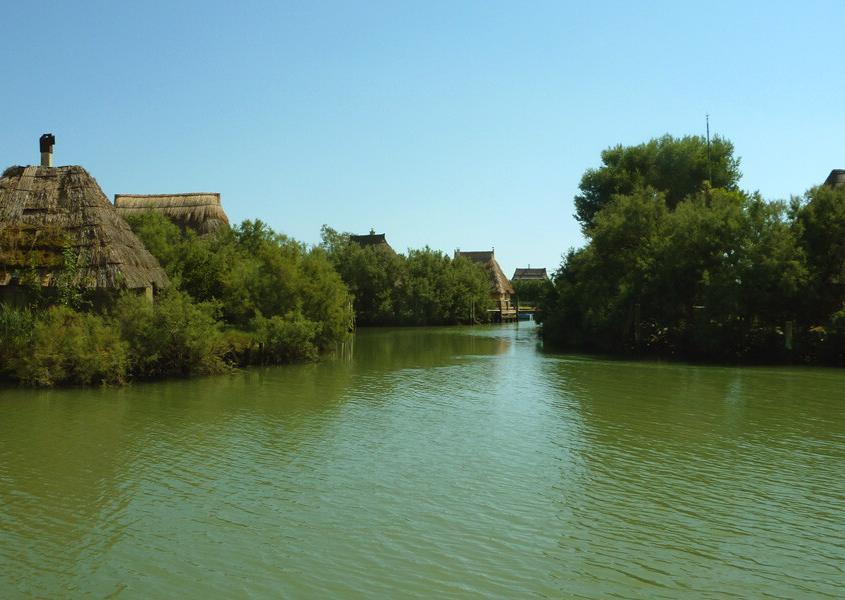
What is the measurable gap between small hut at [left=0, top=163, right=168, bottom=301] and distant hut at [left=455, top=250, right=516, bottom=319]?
5015cm

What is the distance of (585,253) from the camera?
3875 centimetres

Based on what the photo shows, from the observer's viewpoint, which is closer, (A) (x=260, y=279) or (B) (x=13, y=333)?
(B) (x=13, y=333)

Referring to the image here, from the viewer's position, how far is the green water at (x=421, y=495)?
797 centimetres

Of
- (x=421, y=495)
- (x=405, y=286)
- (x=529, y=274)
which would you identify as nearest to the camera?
(x=421, y=495)

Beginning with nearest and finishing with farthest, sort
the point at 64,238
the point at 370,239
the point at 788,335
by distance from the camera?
the point at 64,238
the point at 788,335
the point at 370,239

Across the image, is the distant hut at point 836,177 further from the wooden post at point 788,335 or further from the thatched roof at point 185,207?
the thatched roof at point 185,207

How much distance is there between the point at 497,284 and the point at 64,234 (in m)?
60.8

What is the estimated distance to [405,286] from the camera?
66.8m

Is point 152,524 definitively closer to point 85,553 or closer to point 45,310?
point 85,553

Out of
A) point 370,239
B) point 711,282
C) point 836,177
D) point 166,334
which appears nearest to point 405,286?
point 370,239

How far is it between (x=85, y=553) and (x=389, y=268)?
58482 mm

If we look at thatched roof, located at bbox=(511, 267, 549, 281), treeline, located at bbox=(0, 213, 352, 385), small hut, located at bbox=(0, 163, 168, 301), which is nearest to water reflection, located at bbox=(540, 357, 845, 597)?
treeline, located at bbox=(0, 213, 352, 385)

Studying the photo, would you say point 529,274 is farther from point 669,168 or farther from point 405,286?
point 669,168

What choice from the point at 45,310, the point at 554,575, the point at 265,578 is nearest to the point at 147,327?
the point at 45,310
